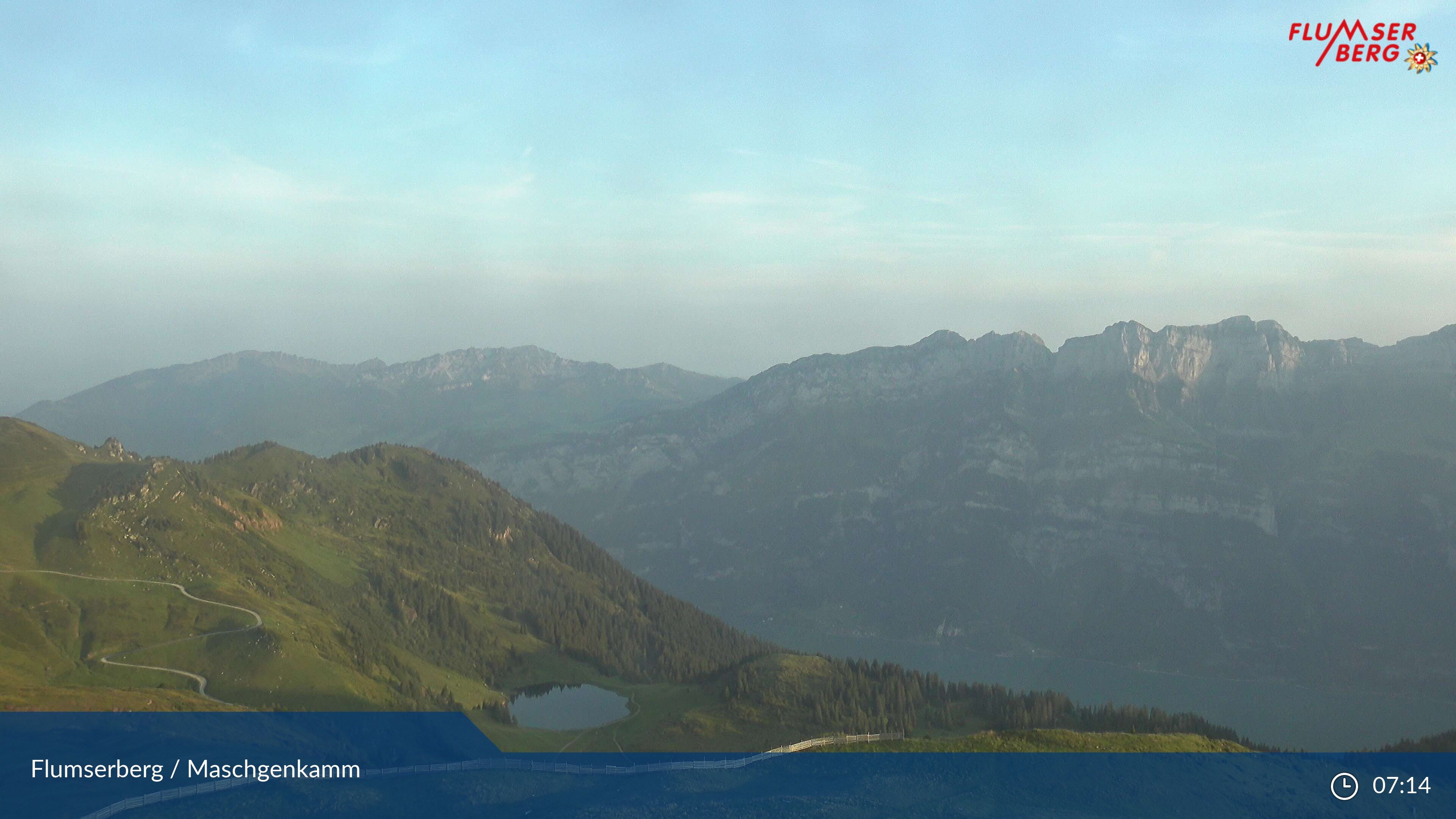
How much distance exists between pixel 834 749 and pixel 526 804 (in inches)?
1500

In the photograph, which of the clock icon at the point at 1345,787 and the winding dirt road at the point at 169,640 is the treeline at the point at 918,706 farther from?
the winding dirt road at the point at 169,640

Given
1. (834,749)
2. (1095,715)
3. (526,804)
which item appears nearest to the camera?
(526,804)

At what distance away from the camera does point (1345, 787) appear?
93.4 meters

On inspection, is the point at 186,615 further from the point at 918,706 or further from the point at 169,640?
the point at 918,706

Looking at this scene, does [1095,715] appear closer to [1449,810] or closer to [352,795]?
[1449,810]

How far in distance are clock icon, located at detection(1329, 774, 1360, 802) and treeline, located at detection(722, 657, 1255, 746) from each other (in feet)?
103

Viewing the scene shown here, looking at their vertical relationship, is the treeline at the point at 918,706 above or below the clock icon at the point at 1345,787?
below

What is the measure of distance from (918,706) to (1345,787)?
59.9 metres

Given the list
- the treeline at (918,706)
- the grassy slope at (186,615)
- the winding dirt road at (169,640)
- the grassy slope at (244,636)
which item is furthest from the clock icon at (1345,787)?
the winding dirt road at (169,640)

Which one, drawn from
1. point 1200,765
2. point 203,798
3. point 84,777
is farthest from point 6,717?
point 1200,765

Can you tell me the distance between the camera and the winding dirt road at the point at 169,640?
123125 millimetres

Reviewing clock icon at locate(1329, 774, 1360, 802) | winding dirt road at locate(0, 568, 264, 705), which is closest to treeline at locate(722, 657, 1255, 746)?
clock icon at locate(1329, 774, 1360, 802)

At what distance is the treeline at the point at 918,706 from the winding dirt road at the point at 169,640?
69233mm

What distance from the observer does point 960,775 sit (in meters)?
85.4
